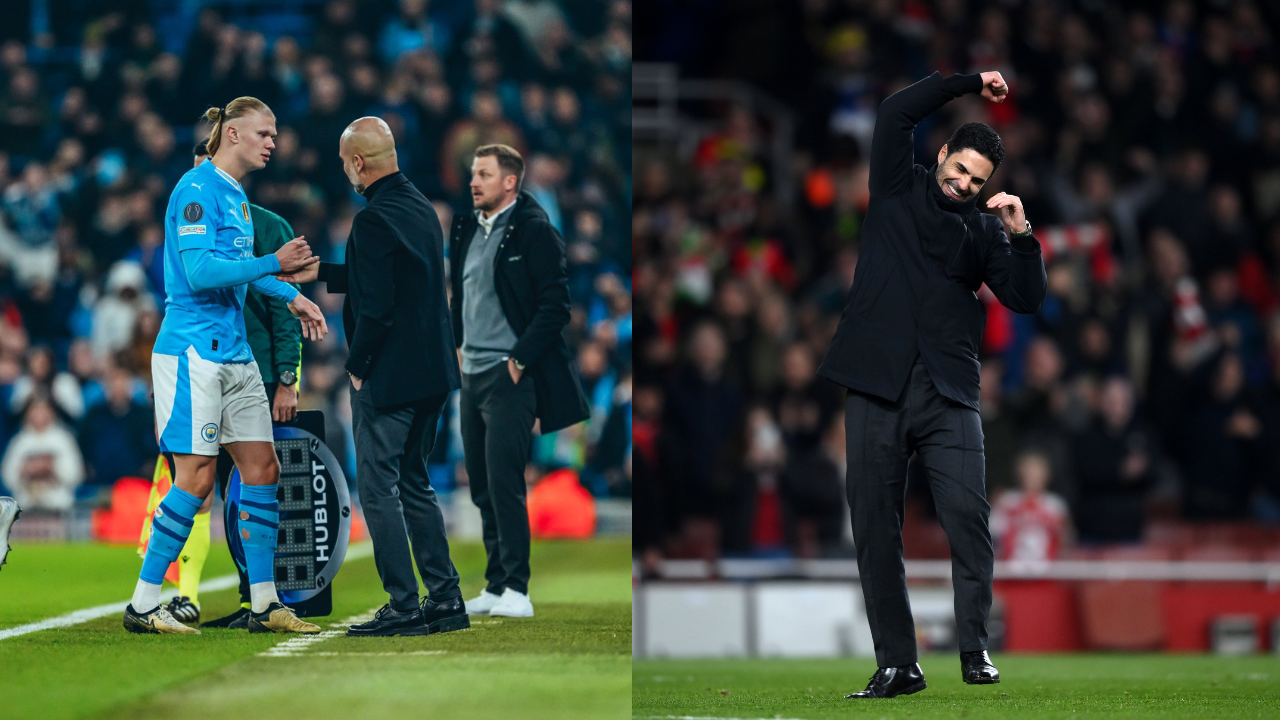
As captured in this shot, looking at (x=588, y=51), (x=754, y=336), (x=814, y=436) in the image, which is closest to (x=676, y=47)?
(x=754, y=336)

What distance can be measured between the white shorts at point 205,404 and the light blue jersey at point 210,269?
0.04 metres

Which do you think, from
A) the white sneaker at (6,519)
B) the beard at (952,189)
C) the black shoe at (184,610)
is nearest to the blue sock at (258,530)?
the black shoe at (184,610)

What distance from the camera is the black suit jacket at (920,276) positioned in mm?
5223

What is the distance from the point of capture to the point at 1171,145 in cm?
1305

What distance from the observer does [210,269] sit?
5.65 m

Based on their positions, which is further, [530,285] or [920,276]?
[530,285]

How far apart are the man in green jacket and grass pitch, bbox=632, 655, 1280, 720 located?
1.81m

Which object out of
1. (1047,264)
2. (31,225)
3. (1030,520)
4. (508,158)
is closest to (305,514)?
(508,158)

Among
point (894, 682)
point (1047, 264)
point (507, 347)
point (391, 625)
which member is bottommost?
point (894, 682)

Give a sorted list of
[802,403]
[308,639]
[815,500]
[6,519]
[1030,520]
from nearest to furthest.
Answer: [308,639] < [6,519] < [1030,520] < [815,500] < [802,403]

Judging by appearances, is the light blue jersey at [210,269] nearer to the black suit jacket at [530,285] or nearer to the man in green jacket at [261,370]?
the man in green jacket at [261,370]

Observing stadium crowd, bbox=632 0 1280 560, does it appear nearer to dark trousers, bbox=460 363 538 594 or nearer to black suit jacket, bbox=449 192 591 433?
black suit jacket, bbox=449 192 591 433

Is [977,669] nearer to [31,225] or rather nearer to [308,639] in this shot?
[308,639]

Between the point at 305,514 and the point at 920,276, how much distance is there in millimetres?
2582
